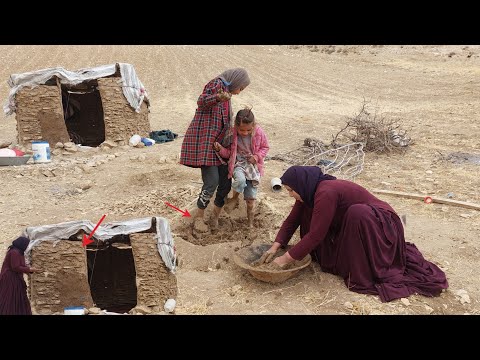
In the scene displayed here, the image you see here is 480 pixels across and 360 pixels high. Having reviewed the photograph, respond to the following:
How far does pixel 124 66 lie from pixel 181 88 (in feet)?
18.1

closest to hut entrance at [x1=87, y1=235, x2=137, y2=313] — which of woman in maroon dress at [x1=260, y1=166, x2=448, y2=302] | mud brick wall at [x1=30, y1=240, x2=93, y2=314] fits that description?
mud brick wall at [x1=30, y1=240, x2=93, y2=314]

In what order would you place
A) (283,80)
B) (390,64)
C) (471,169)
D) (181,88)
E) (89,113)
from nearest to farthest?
(471,169), (89,113), (181,88), (283,80), (390,64)

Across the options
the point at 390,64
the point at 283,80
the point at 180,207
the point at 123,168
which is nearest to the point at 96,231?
the point at 180,207

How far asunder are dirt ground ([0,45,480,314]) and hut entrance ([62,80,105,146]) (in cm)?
87

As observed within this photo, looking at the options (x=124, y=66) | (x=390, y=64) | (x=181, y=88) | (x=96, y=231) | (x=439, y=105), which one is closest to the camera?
(x=96, y=231)

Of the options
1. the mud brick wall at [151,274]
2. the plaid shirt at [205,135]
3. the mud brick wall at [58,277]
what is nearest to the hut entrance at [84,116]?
the plaid shirt at [205,135]

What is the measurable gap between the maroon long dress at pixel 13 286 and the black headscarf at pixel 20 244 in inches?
1.2

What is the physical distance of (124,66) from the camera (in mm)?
8188

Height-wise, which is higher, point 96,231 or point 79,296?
point 96,231

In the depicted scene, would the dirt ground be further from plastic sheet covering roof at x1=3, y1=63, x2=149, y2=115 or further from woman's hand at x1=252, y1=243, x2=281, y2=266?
plastic sheet covering roof at x1=3, y1=63, x2=149, y2=115

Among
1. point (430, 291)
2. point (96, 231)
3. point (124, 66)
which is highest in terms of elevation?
point (124, 66)

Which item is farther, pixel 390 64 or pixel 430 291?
pixel 390 64

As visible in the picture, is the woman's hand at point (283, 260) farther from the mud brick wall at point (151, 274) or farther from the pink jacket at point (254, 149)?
the pink jacket at point (254, 149)

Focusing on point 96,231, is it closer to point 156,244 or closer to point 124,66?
point 156,244
